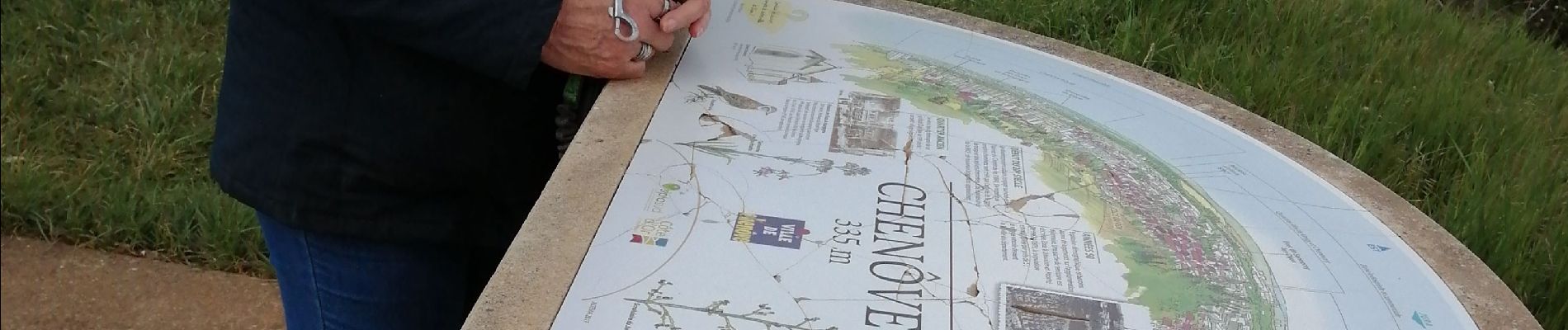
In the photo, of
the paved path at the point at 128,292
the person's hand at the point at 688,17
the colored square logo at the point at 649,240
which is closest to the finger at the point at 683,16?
the person's hand at the point at 688,17

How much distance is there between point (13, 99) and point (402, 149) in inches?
81.3

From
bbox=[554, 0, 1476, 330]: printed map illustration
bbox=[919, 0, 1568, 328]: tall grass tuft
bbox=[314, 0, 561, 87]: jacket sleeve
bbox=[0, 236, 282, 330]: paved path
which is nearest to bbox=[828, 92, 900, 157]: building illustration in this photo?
bbox=[554, 0, 1476, 330]: printed map illustration

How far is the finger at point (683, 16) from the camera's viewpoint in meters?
1.15

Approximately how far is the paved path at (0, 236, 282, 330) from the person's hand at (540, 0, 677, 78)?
141cm

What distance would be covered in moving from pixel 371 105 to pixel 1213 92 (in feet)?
4.88

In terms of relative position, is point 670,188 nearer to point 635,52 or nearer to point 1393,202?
point 635,52

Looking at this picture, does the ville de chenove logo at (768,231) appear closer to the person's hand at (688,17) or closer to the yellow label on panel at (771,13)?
the person's hand at (688,17)

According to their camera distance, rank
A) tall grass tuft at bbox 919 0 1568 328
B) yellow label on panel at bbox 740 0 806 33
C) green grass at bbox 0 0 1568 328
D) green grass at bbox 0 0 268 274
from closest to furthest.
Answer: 1. yellow label on panel at bbox 740 0 806 33
2. tall grass tuft at bbox 919 0 1568 328
3. green grass at bbox 0 0 1568 328
4. green grass at bbox 0 0 268 274

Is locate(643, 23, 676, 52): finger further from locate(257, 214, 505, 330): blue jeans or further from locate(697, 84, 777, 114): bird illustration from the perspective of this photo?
locate(257, 214, 505, 330): blue jeans

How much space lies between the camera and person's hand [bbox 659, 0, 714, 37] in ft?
3.77

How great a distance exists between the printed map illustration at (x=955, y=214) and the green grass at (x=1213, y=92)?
655mm

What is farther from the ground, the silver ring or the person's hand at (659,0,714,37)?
the person's hand at (659,0,714,37)

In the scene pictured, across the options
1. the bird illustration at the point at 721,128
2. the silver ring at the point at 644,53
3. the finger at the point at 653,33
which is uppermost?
the finger at the point at 653,33

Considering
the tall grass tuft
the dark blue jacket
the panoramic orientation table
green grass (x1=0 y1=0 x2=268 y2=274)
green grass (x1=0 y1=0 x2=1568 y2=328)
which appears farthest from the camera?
green grass (x1=0 y1=0 x2=268 y2=274)
